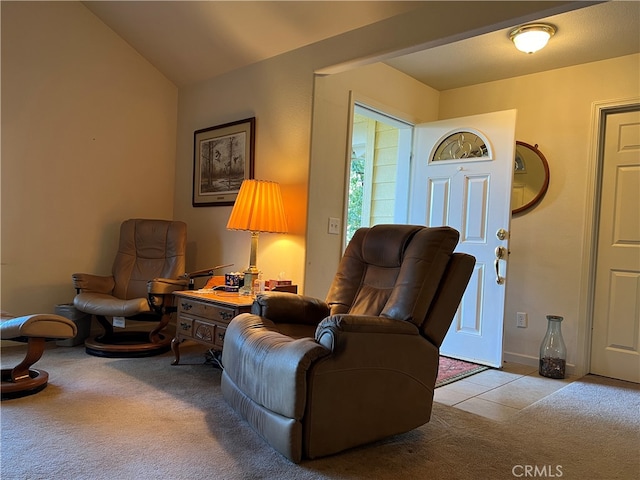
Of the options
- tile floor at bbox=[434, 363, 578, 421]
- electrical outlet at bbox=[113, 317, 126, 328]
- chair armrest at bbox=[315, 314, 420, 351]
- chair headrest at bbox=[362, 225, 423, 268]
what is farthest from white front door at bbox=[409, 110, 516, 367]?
electrical outlet at bbox=[113, 317, 126, 328]

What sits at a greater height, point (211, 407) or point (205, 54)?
point (205, 54)

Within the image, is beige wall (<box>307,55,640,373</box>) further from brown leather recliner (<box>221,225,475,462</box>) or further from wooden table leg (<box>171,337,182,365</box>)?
wooden table leg (<box>171,337,182,365</box>)

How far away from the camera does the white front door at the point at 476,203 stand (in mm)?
3418

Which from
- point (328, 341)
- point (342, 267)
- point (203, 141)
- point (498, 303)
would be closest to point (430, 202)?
point (498, 303)

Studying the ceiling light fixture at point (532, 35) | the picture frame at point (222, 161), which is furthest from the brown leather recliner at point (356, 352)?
the ceiling light fixture at point (532, 35)

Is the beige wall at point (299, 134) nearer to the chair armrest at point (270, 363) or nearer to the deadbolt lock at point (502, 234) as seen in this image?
the chair armrest at point (270, 363)

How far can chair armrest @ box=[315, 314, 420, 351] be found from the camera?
180 cm

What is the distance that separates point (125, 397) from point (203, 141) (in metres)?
2.32

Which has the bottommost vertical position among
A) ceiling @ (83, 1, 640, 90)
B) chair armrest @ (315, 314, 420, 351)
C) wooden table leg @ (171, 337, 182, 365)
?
wooden table leg @ (171, 337, 182, 365)

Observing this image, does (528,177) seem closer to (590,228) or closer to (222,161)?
(590,228)

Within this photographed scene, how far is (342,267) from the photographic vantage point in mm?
2543

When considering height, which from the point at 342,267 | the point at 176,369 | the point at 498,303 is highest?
the point at 342,267

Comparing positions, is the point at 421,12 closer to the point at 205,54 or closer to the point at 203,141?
the point at 205,54

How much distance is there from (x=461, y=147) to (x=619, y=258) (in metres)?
1.42
